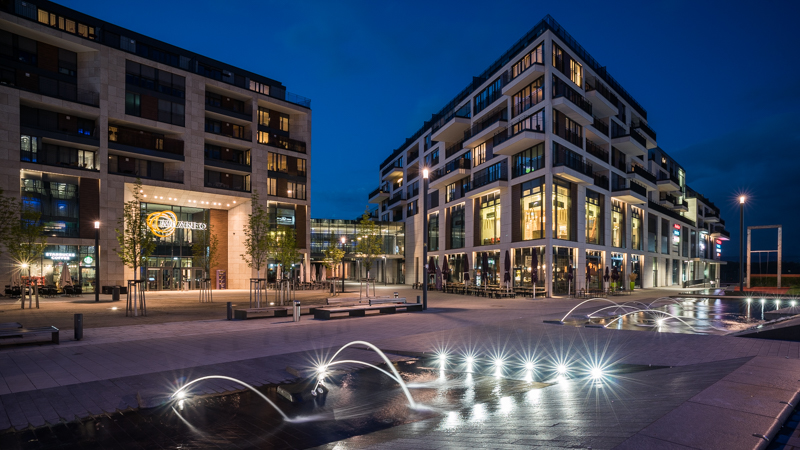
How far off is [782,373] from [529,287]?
30169 millimetres

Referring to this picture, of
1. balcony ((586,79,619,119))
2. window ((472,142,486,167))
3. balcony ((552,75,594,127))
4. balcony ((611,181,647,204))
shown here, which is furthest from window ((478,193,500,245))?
balcony ((586,79,619,119))

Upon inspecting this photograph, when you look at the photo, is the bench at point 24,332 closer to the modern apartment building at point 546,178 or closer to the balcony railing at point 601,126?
the modern apartment building at point 546,178

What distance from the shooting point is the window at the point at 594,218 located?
40219 millimetres

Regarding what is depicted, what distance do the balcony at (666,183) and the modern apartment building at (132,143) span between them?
48.3 meters

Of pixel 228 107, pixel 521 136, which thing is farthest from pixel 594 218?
pixel 228 107

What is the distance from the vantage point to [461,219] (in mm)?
49219

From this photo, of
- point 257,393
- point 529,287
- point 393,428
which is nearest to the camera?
point 393,428

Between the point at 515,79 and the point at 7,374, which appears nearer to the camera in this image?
the point at 7,374

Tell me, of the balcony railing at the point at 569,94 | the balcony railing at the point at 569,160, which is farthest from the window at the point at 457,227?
the balcony railing at the point at 569,94

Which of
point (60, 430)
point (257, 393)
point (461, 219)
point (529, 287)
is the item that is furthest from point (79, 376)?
point (461, 219)

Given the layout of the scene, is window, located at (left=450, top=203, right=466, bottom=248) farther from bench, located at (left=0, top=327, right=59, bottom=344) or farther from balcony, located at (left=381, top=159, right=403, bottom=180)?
bench, located at (left=0, top=327, right=59, bottom=344)

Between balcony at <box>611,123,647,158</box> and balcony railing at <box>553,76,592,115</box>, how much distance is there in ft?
26.2

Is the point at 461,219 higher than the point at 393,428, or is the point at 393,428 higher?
the point at 461,219

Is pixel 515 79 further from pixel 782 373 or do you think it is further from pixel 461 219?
pixel 782 373
